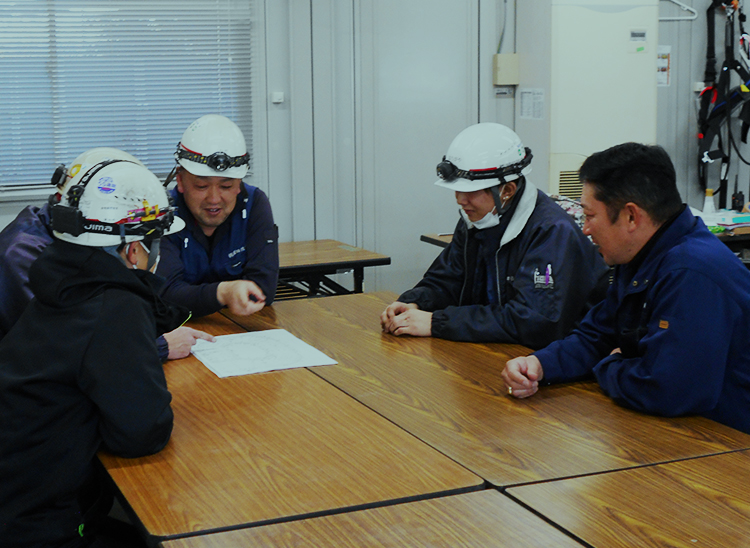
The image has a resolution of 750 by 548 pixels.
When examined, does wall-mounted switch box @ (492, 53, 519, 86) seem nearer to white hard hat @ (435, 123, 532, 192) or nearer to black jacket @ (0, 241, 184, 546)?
white hard hat @ (435, 123, 532, 192)

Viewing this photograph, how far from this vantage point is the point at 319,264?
13.9ft

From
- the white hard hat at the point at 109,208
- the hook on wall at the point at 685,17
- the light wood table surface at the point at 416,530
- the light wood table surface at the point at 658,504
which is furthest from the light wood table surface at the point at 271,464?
the hook on wall at the point at 685,17

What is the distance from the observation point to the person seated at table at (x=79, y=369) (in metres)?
1.63

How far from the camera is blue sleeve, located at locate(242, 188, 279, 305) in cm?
300

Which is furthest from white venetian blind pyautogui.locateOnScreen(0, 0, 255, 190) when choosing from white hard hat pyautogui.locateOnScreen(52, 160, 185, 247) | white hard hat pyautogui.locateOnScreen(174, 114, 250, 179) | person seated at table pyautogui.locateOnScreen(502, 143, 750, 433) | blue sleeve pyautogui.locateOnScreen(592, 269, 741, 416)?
blue sleeve pyautogui.locateOnScreen(592, 269, 741, 416)

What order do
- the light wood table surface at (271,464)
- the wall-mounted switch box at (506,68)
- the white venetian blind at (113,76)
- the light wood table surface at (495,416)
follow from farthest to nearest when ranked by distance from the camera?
1. the wall-mounted switch box at (506,68)
2. the white venetian blind at (113,76)
3. the light wood table surface at (495,416)
4. the light wood table surface at (271,464)

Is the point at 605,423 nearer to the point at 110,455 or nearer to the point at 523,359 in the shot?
the point at 523,359

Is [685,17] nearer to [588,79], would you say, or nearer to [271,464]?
[588,79]

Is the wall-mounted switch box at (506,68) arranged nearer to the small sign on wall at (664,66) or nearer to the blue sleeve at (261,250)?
the small sign on wall at (664,66)

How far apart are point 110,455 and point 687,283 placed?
128 centimetres

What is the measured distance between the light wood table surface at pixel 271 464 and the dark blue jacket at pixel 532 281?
62 cm

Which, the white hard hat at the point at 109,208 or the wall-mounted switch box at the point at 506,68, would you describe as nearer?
the white hard hat at the point at 109,208

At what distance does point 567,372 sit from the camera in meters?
2.09

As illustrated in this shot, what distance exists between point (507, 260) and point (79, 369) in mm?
1437
